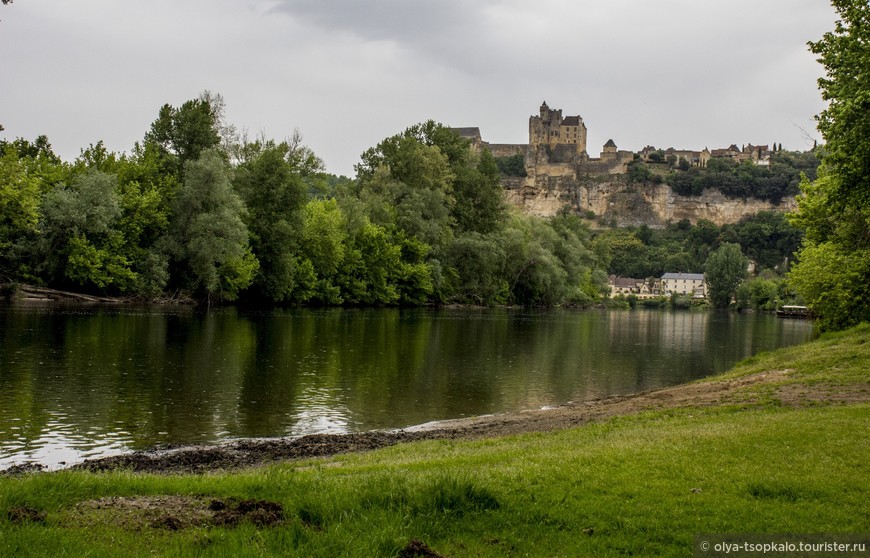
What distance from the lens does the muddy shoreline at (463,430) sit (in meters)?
13.2

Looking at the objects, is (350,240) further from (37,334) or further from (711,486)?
(711,486)

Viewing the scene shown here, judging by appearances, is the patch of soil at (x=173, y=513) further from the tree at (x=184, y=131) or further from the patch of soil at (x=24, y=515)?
the tree at (x=184, y=131)

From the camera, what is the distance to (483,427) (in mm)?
17766

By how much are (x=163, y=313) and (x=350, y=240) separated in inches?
1074

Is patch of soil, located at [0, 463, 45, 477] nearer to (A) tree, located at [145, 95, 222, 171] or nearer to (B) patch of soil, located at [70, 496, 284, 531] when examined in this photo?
(B) patch of soil, located at [70, 496, 284, 531]

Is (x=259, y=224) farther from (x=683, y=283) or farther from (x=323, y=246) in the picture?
(x=683, y=283)

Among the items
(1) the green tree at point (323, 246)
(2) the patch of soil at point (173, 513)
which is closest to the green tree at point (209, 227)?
(1) the green tree at point (323, 246)

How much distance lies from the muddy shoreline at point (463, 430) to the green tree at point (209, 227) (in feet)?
141

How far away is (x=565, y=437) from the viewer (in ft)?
46.3

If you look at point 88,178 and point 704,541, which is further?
point 88,178

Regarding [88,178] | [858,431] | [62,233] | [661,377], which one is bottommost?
[661,377]

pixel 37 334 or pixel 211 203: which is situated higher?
pixel 211 203

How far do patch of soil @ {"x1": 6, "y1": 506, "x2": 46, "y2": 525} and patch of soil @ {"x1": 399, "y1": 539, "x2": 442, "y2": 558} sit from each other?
3.39 metres

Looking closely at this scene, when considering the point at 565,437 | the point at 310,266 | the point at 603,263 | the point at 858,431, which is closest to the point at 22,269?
the point at 310,266
